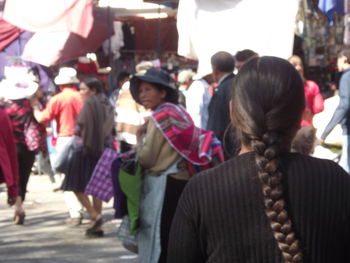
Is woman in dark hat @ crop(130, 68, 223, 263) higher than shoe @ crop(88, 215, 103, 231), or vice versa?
woman in dark hat @ crop(130, 68, 223, 263)

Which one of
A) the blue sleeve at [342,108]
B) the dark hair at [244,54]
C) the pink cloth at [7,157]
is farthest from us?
the blue sleeve at [342,108]

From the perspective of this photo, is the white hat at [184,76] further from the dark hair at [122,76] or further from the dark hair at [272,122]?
the dark hair at [272,122]

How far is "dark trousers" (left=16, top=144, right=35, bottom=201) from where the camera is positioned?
1009cm

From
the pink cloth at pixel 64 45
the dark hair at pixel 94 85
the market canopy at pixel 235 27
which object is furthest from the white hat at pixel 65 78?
the market canopy at pixel 235 27

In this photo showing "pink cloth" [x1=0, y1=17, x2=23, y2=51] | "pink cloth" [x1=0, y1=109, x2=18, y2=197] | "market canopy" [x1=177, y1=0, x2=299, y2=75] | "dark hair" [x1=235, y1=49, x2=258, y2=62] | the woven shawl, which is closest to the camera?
the woven shawl

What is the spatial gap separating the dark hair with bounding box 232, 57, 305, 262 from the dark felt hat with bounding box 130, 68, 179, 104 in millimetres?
3303

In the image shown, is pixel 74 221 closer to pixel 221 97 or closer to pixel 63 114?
pixel 63 114

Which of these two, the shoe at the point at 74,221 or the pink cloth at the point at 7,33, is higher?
the pink cloth at the point at 7,33

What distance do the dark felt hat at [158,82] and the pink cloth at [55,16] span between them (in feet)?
11.7

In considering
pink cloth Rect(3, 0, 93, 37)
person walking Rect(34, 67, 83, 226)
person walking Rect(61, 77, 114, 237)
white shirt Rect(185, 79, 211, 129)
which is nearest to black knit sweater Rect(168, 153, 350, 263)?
person walking Rect(61, 77, 114, 237)

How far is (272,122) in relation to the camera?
8.25 feet

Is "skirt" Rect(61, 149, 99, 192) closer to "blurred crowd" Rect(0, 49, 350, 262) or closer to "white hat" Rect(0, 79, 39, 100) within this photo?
"blurred crowd" Rect(0, 49, 350, 262)

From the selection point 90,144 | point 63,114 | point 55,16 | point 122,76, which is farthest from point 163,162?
point 122,76

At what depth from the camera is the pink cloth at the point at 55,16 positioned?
31.2ft
